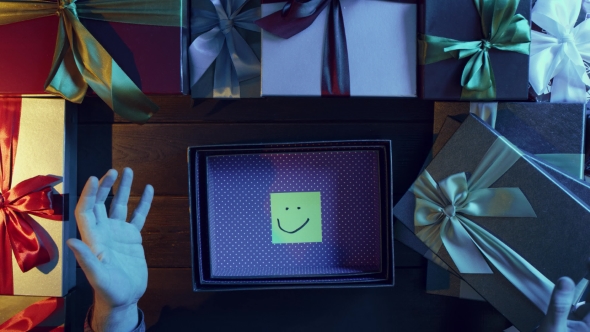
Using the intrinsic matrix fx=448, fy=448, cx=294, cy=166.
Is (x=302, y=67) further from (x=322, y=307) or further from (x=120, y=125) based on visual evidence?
(x=322, y=307)

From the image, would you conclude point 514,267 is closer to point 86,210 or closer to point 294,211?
point 294,211

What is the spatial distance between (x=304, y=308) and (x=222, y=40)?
0.71m

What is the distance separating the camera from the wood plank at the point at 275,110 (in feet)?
3.75

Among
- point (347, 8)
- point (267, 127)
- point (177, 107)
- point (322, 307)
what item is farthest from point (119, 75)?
point (322, 307)

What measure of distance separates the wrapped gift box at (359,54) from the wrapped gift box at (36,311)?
70 centimetres

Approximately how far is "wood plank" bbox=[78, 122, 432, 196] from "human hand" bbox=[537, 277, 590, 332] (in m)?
0.42

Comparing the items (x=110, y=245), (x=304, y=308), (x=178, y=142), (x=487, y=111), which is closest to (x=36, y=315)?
(x=110, y=245)

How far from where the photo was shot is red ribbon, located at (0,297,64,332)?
3.42 feet


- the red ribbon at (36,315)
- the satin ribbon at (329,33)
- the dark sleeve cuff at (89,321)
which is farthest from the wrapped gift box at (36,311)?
the satin ribbon at (329,33)

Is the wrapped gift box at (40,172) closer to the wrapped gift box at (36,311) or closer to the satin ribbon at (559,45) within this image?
the wrapped gift box at (36,311)

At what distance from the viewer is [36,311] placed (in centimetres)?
104

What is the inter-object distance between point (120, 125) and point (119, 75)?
0.26 m

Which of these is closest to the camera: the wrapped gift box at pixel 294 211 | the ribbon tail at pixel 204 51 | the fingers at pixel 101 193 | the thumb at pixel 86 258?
the thumb at pixel 86 258

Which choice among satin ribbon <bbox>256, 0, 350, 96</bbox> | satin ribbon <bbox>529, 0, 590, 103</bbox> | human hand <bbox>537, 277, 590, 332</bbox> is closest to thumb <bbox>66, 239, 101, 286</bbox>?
satin ribbon <bbox>256, 0, 350, 96</bbox>
